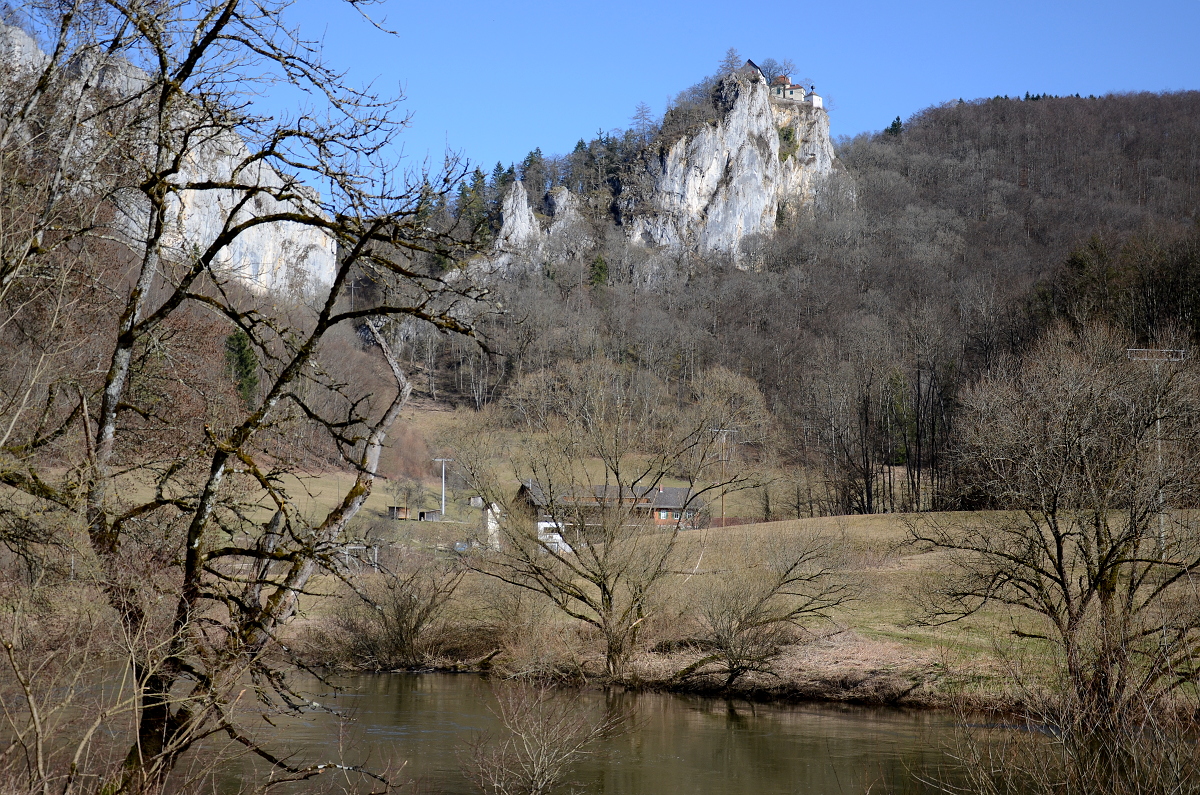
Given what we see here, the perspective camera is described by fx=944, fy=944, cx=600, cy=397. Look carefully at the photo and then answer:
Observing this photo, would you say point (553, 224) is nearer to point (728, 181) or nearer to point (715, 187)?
point (715, 187)

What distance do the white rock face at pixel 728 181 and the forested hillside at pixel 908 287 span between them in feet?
16.0

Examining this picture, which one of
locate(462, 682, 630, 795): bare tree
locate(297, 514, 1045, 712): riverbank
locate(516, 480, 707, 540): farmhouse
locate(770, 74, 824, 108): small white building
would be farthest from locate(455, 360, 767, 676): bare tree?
locate(770, 74, 824, 108): small white building

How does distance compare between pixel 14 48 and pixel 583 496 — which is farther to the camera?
pixel 583 496

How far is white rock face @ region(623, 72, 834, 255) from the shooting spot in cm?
11881

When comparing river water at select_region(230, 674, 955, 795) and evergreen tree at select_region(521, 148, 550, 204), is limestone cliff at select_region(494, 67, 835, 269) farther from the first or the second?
river water at select_region(230, 674, 955, 795)

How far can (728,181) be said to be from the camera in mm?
121562

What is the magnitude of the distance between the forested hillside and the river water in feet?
37.6

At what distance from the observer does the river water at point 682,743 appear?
15.3 metres

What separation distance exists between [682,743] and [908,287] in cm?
7562

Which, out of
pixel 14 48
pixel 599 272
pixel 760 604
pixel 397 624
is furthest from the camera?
pixel 599 272

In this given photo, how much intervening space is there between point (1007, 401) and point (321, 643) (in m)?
19.7

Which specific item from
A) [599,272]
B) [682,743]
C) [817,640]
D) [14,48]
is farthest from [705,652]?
[599,272]

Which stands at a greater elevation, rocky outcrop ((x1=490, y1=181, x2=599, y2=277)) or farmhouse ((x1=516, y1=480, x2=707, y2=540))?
rocky outcrop ((x1=490, y1=181, x2=599, y2=277))

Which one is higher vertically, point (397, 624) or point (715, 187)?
point (715, 187)
